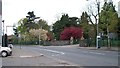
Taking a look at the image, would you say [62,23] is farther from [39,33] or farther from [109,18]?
[109,18]

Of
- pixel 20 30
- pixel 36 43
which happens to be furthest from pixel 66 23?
pixel 20 30

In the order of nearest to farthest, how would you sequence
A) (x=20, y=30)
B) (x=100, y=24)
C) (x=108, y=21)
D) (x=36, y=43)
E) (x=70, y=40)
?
(x=108, y=21) → (x=100, y=24) → (x=70, y=40) → (x=36, y=43) → (x=20, y=30)

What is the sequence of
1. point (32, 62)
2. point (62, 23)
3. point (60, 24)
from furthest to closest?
point (62, 23) → point (60, 24) → point (32, 62)

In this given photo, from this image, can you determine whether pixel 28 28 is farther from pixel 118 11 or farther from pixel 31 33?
pixel 118 11

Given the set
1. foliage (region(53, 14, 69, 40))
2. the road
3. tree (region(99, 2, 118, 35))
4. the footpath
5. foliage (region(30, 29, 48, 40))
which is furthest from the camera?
foliage (region(30, 29, 48, 40))

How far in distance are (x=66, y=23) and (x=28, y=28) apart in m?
23.5

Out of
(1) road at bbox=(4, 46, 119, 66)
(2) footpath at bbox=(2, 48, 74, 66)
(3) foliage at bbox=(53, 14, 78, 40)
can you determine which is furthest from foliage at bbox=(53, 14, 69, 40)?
(2) footpath at bbox=(2, 48, 74, 66)

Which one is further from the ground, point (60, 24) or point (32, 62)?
point (60, 24)

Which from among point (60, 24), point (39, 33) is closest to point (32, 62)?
point (39, 33)

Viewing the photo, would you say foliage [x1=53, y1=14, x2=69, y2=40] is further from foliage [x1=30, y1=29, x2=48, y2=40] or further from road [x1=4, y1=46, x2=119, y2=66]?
road [x1=4, y1=46, x2=119, y2=66]

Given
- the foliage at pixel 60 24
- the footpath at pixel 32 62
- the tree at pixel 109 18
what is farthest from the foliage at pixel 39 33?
the footpath at pixel 32 62

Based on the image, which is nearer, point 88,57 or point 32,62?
point 32,62

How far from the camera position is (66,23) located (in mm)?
138250

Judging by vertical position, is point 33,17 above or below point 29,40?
above
